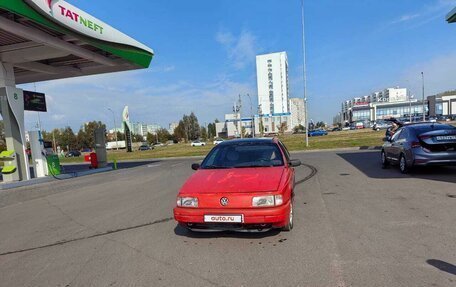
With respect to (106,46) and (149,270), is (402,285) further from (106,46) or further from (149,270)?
(106,46)

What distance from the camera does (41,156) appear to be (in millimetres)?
16266

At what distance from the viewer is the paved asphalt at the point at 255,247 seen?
11.6ft

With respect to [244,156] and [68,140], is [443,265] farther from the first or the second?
[68,140]

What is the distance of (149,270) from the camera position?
151 inches

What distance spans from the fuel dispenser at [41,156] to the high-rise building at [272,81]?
4396 inches

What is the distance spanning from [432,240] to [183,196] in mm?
3524

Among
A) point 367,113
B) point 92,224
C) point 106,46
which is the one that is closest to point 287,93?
point 367,113

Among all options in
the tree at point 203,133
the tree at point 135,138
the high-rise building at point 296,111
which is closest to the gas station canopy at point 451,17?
the tree at point 203,133

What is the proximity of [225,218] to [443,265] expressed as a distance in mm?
2617

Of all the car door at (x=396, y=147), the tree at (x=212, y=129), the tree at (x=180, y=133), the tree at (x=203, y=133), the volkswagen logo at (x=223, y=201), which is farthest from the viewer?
the tree at (x=212, y=129)

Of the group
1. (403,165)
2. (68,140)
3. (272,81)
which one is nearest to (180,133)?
(68,140)

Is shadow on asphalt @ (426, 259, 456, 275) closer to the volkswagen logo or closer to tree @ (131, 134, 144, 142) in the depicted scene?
the volkswagen logo

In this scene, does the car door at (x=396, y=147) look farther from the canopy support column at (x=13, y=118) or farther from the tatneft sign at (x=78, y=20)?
the canopy support column at (x=13, y=118)

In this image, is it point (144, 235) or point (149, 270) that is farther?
point (144, 235)
